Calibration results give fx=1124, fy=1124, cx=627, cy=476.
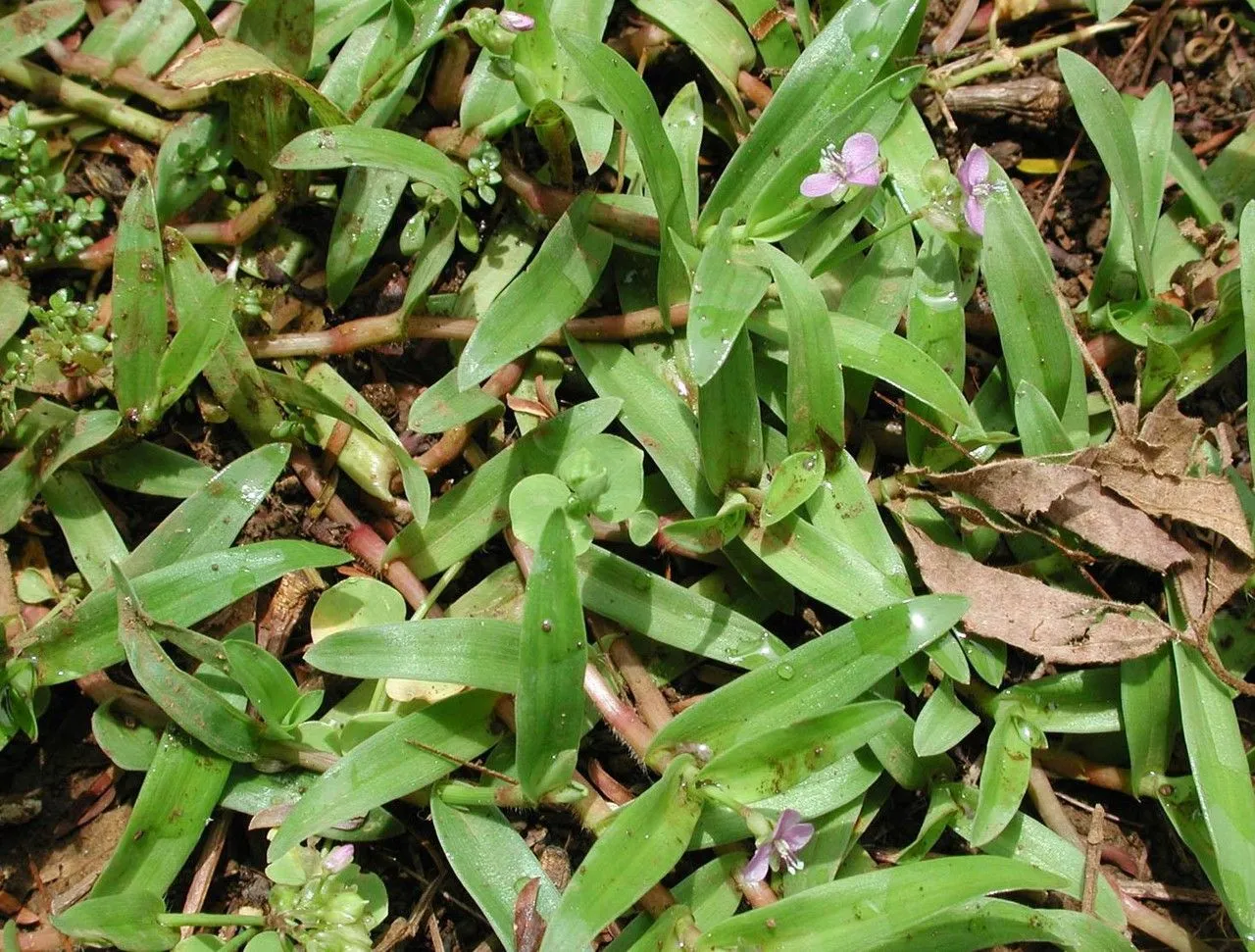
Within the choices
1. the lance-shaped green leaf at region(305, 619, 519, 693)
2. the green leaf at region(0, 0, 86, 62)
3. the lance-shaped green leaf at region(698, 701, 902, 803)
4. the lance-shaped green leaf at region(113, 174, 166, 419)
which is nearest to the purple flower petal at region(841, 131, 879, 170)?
the lance-shaped green leaf at region(698, 701, 902, 803)

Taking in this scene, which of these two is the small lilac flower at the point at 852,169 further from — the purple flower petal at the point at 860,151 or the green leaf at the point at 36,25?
the green leaf at the point at 36,25

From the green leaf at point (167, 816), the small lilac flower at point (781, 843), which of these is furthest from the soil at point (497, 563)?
the small lilac flower at point (781, 843)

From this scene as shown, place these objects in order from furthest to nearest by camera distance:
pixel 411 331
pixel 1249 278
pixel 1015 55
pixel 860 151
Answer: pixel 1015 55, pixel 411 331, pixel 1249 278, pixel 860 151

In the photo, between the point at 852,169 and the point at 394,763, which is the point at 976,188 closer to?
the point at 852,169

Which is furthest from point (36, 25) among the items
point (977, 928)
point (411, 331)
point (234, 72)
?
point (977, 928)

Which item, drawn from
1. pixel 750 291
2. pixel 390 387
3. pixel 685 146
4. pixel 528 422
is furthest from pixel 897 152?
pixel 390 387

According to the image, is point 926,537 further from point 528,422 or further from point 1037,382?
point 528,422
